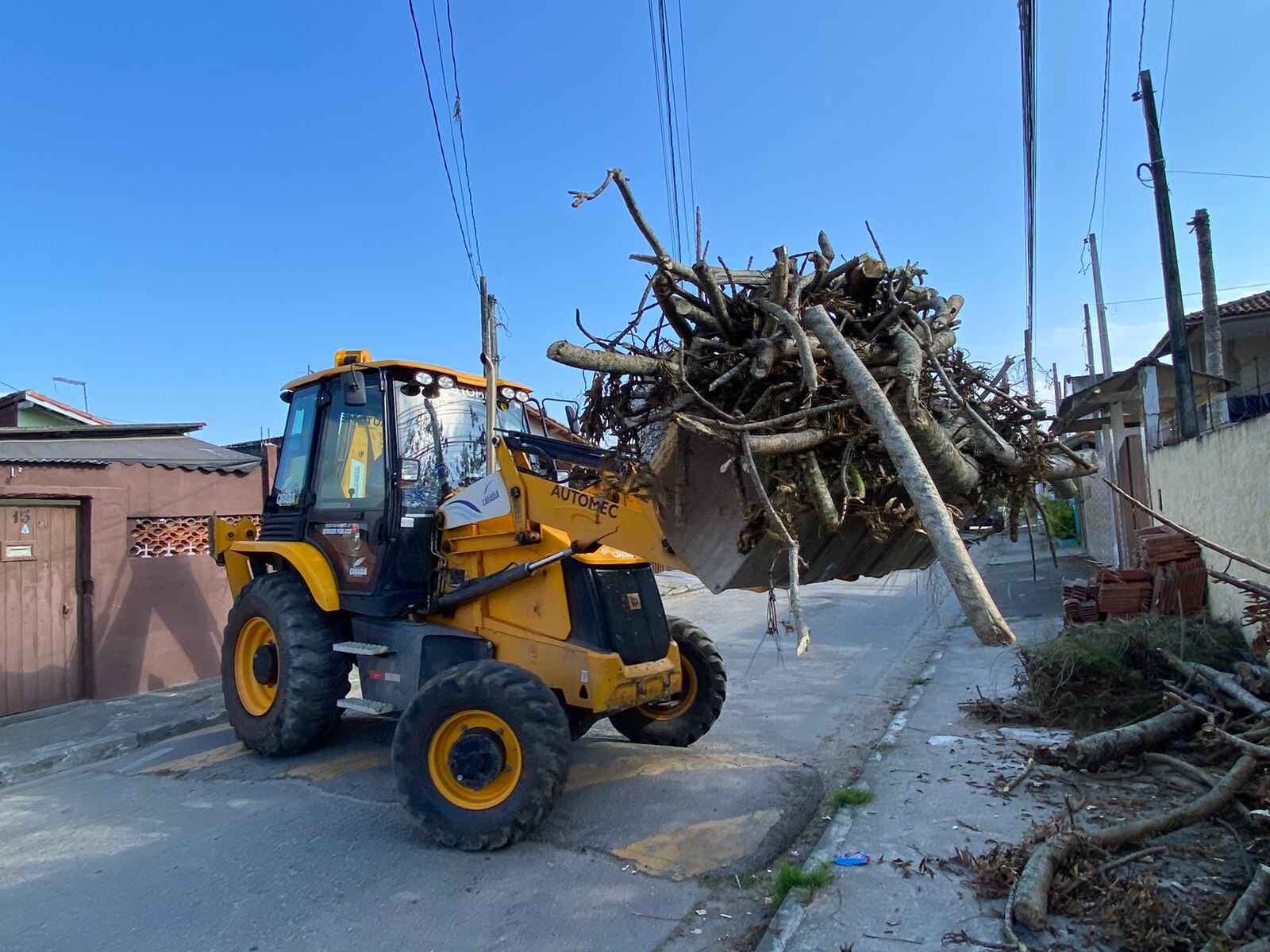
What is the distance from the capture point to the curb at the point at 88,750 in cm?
652

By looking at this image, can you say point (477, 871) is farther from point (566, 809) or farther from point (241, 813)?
point (241, 813)

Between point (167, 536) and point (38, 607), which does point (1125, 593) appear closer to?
point (167, 536)

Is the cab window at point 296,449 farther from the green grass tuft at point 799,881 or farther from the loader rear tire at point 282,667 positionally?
the green grass tuft at point 799,881

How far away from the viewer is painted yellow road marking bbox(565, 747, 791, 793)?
553 centimetres

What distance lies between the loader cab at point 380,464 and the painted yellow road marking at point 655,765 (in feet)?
Result: 5.25

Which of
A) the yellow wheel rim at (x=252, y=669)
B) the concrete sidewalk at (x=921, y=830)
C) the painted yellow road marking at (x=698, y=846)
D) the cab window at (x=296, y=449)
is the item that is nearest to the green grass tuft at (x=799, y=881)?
the concrete sidewalk at (x=921, y=830)

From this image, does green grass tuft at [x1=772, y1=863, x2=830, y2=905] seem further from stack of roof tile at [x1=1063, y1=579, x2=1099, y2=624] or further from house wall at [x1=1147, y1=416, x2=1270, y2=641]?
stack of roof tile at [x1=1063, y1=579, x2=1099, y2=624]

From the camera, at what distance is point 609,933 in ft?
12.1

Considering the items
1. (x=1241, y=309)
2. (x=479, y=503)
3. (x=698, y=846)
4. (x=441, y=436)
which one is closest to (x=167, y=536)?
(x=441, y=436)

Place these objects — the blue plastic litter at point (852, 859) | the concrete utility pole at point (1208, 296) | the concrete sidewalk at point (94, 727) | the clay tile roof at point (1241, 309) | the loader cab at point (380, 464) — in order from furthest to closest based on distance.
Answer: the clay tile roof at point (1241, 309) → the concrete utility pole at point (1208, 296) → the concrete sidewalk at point (94, 727) → the loader cab at point (380, 464) → the blue plastic litter at point (852, 859)

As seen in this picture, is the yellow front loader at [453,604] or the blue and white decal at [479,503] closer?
the yellow front loader at [453,604]

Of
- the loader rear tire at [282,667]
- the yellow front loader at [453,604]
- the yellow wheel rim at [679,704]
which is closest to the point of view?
the yellow front loader at [453,604]

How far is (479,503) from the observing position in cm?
540

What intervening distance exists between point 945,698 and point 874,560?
157 inches
